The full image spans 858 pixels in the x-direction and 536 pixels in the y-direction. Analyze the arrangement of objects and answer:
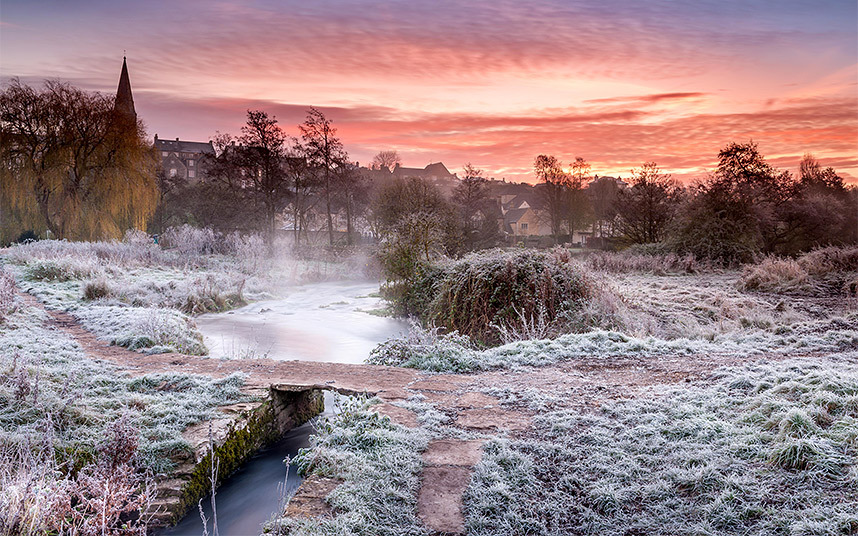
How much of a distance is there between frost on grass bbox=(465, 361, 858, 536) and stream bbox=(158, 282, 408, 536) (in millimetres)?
1535

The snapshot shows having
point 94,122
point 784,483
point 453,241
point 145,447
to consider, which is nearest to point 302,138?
point 94,122

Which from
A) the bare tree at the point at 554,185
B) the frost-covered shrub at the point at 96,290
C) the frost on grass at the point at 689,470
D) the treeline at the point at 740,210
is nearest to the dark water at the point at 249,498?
the frost on grass at the point at 689,470

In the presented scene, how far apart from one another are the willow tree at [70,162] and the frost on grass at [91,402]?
1867 centimetres

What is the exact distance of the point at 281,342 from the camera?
1156cm

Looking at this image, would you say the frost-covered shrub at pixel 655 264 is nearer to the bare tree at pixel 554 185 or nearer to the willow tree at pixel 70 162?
the bare tree at pixel 554 185

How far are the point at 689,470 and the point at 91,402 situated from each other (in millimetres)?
4979

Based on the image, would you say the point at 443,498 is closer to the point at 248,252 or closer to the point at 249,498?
the point at 249,498

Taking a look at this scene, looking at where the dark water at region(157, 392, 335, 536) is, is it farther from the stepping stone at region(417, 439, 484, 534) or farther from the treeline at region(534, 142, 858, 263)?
the treeline at region(534, 142, 858, 263)

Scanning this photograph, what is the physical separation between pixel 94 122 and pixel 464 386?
78.5 ft

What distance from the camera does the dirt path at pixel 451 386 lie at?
3.32m

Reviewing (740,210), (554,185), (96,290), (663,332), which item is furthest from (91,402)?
(554,185)

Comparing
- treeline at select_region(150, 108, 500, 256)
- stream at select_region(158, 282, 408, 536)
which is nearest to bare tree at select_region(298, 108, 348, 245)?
treeline at select_region(150, 108, 500, 256)

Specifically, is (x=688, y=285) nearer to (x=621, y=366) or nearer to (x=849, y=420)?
(x=621, y=366)

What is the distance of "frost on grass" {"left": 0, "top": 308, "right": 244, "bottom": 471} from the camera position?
405 centimetres
